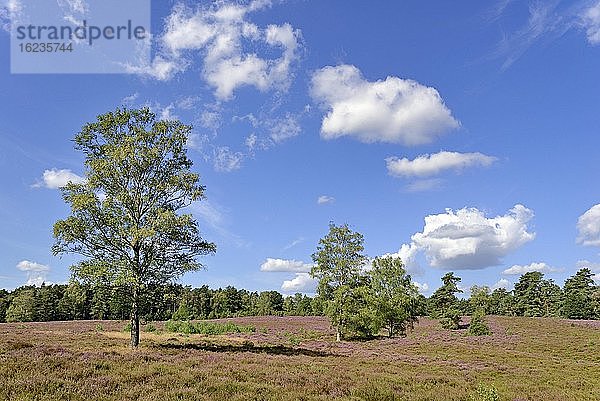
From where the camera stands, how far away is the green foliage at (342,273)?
1925 inches

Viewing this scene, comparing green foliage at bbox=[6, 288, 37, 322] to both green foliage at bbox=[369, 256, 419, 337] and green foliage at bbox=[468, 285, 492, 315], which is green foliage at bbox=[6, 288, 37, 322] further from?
green foliage at bbox=[468, 285, 492, 315]

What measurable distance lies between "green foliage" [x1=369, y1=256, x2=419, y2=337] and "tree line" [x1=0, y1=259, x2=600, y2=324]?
19.4 meters

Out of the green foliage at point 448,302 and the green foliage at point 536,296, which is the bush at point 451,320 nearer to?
the green foliage at point 448,302

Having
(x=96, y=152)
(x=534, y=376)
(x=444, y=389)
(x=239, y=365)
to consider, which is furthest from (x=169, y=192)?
(x=534, y=376)

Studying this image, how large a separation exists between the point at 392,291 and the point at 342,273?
7818 millimetres

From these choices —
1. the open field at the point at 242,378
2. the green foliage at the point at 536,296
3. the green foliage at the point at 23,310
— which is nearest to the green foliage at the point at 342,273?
the open field at the point at 242,378

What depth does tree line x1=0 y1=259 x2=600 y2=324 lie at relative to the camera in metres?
92.2

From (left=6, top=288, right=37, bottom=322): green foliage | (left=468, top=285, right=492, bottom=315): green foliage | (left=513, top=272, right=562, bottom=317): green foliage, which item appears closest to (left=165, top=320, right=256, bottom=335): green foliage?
(left=6, top=288, right=37, bottom=322): green foliage

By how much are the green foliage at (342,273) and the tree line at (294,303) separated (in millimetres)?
28285

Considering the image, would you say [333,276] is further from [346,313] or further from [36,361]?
[36,361]

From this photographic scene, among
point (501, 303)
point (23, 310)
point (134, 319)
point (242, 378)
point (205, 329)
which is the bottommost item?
point (501, 303)

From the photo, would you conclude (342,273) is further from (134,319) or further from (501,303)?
(501,303)

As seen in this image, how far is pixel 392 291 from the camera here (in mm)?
54188

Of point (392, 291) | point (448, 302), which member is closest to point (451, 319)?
point (448, 302)
